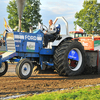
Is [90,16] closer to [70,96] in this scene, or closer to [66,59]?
[66,59]

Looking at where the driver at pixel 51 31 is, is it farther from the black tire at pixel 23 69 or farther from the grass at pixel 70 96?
the grass at pixel 70 96

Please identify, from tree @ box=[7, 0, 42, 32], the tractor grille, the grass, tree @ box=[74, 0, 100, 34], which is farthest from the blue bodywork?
tree @ box=[74, 0, 100, 34]

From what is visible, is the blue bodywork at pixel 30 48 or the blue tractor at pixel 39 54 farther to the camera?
the blue bodywork at pixel 30 48

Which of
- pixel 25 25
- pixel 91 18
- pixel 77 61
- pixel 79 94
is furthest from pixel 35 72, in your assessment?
pixel 91 18

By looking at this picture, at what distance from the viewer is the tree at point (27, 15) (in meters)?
31.9

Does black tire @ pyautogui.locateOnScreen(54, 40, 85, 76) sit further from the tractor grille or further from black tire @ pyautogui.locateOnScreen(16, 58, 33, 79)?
the tractor grille

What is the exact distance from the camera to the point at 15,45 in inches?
251

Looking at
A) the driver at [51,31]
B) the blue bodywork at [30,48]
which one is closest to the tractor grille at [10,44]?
the blue bodywork at [30,48]

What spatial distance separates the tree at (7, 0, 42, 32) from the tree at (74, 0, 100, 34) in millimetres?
13024

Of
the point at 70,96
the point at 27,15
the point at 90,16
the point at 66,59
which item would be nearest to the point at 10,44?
the point at 66,59

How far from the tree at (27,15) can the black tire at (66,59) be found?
24.9m

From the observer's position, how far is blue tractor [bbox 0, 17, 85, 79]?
627 cm

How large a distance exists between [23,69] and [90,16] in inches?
1476

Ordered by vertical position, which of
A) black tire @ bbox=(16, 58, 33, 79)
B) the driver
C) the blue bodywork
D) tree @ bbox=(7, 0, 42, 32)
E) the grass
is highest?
tree @ bbox=(7, 0, 42, 32)
